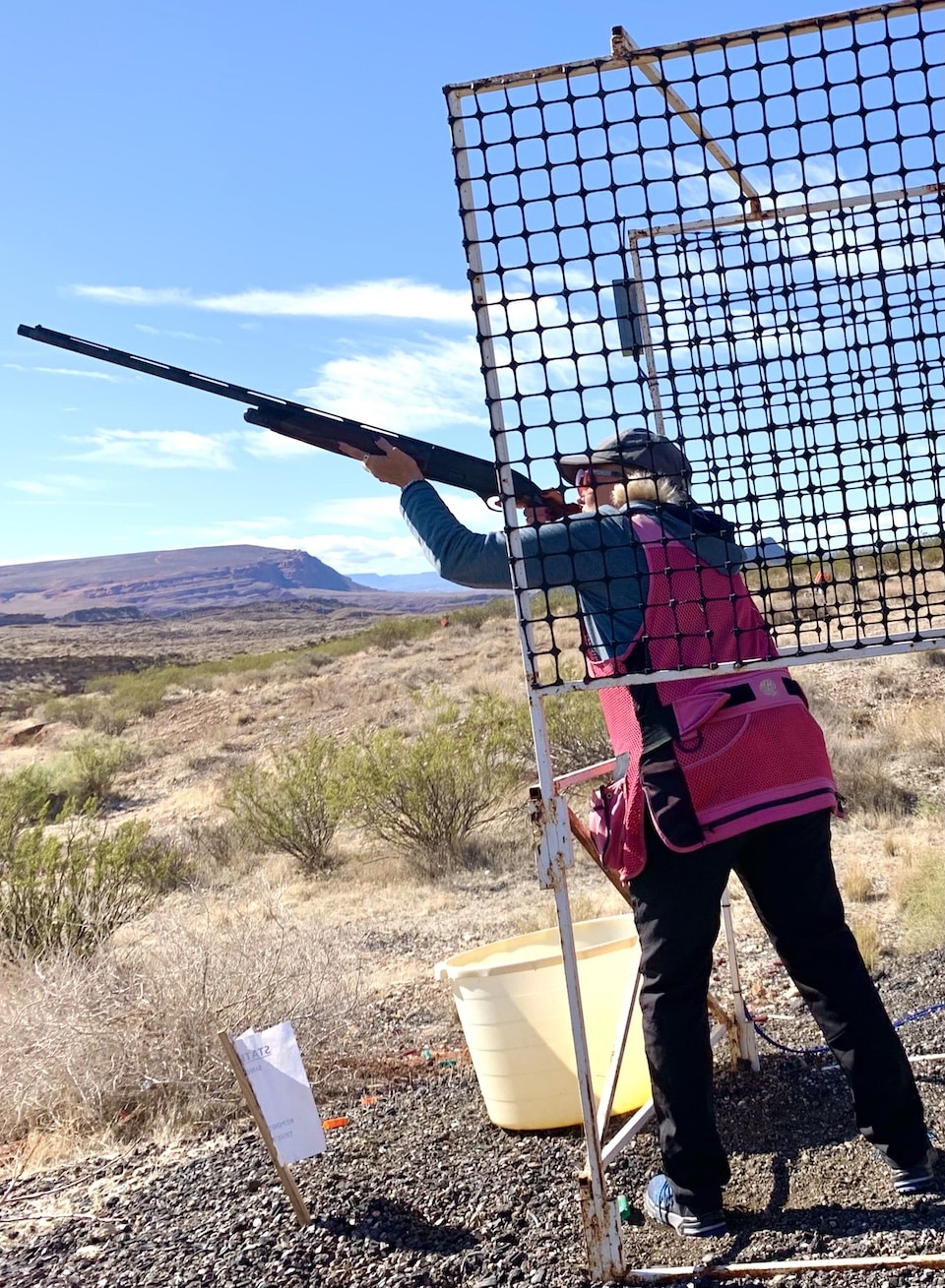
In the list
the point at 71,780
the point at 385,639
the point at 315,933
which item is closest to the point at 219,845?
the point at 315,933

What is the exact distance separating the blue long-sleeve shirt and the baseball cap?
9 centimetres

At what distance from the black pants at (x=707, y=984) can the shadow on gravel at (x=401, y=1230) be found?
582 millimetres

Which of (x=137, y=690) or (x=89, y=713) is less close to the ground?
(x=137, y=690)

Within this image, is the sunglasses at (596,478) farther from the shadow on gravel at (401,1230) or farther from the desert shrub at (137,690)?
the desert shrub at (137,690)

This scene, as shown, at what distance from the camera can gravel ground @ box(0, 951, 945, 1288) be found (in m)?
2.83

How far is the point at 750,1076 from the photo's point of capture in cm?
392

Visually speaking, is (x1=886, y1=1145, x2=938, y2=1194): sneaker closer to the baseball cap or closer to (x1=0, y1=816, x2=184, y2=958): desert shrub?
the baseball cap

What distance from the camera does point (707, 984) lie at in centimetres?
290

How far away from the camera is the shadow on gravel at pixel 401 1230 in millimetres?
3059

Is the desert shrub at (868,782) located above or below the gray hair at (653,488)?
below

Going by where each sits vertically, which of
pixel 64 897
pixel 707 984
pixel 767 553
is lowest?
pixel 64 897

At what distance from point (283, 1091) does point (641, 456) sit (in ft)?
6.33

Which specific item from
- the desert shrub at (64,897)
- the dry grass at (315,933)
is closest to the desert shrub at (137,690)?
the dry grass at (315,933)

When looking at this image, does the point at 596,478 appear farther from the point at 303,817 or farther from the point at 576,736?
the point at 576,736
